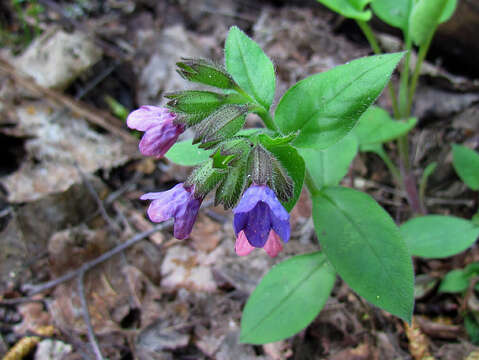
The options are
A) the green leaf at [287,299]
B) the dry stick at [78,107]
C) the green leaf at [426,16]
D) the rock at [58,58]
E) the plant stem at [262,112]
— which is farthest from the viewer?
the rock at [58,58]

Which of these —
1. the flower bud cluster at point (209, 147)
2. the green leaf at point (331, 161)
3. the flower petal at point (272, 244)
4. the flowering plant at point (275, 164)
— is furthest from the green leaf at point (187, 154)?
the green leaf at point (331, 161)

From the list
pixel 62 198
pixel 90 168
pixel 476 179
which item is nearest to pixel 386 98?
pixel 476 179

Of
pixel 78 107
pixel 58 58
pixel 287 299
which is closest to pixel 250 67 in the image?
pixel 287 299

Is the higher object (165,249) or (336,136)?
(336,136)

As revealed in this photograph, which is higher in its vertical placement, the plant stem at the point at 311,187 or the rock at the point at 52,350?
the plant stem at the point at 311,187

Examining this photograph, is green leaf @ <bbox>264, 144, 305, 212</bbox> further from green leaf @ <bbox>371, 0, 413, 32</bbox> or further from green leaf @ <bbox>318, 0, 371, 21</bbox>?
green leaf @ <bbox>371, 0, 413, 32</bbox>

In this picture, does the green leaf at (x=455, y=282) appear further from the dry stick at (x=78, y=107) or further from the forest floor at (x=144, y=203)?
the dry stick at (x=78, y=107)

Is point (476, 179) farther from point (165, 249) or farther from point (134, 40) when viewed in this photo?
point (134, 40)

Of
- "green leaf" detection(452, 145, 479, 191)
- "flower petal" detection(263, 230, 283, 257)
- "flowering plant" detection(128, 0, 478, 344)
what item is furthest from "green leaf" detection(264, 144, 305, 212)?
"green leaf" detection(452, 145, 479, 191)
